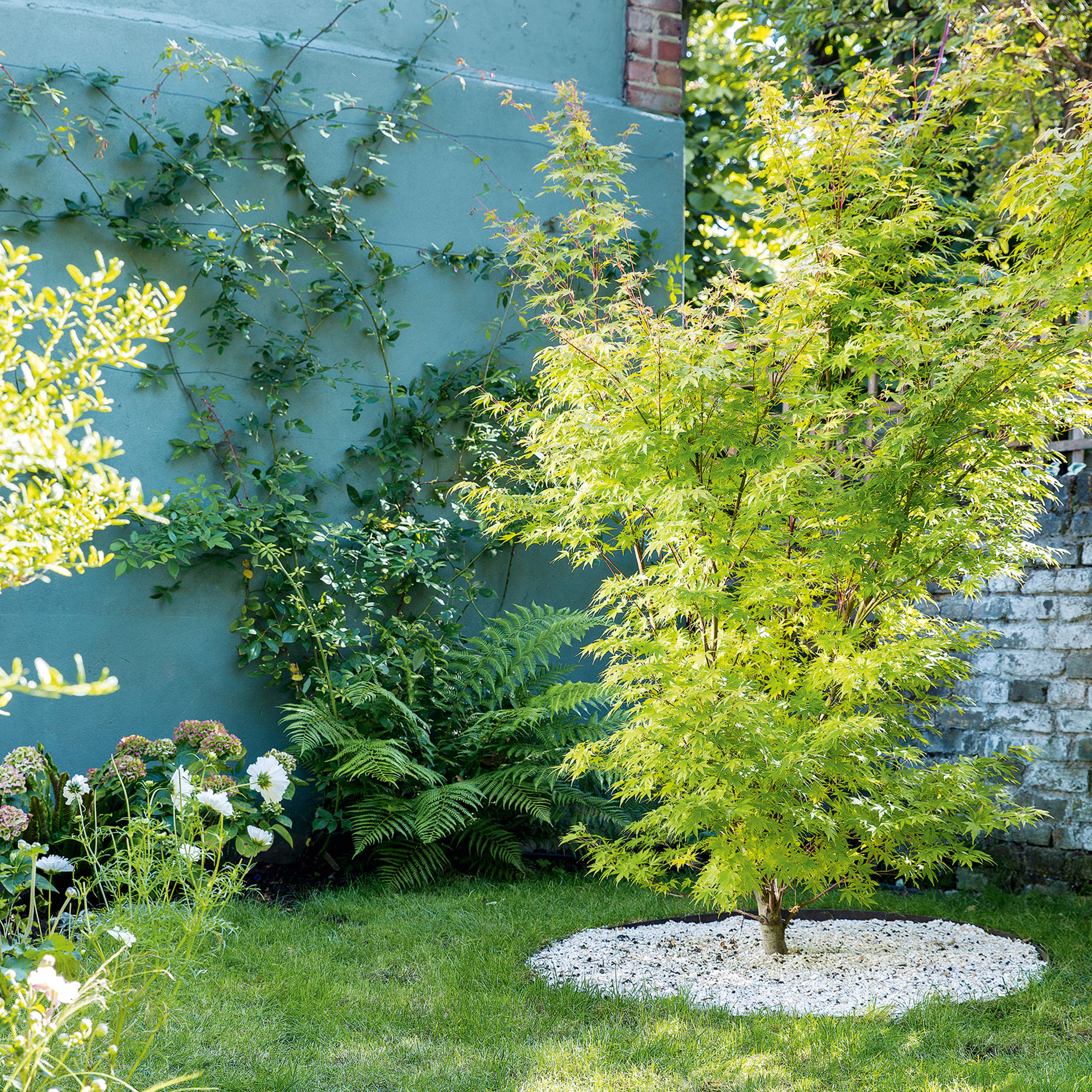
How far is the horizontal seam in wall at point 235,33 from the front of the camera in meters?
4.45

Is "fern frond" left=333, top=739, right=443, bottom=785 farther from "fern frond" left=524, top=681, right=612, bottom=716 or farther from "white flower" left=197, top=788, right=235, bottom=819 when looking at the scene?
"white flower" left=197, top=788, right=235, bottom=819

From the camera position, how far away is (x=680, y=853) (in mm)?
3338

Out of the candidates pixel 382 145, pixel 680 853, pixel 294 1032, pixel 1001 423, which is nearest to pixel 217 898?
pixel 294 1032

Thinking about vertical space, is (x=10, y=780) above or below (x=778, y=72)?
below

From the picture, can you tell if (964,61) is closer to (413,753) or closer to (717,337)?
(717,337)

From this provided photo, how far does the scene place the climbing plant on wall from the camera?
4430mm

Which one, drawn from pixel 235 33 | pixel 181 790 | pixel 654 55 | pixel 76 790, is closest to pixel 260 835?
pixel 181 790

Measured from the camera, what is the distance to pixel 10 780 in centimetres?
343

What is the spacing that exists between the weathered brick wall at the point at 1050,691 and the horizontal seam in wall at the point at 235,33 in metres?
3.31

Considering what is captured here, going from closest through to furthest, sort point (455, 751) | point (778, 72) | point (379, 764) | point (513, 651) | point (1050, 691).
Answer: point (379, 764) → point (1050, 691) → point (455, 751) → point (513, 651) → point (778, 72)

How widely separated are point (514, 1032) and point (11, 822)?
186 cm

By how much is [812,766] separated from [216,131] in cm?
382

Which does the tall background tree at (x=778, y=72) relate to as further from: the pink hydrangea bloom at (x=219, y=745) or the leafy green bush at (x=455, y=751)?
the pink hydrangea bloom at (x=219, y=745)

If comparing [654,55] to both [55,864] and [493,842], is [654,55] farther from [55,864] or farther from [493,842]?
[55,864]
